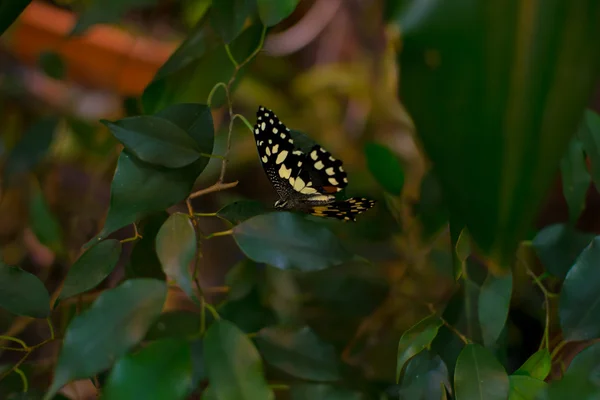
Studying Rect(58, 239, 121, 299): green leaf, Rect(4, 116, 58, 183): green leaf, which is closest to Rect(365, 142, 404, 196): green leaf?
Rect(58, 239, 121, 299): green leaf

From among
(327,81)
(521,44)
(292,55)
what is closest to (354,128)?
(327,81)

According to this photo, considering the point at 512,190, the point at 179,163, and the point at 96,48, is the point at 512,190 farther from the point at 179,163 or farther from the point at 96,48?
the point at 96,48

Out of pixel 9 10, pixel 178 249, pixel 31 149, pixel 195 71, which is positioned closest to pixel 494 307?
pixel 178 249

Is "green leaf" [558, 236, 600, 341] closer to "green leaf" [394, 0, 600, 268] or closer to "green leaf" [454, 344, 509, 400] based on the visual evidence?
"green leaf" [454, 344, 509, 400]

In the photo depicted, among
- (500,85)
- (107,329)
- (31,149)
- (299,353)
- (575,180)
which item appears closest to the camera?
(500,85)

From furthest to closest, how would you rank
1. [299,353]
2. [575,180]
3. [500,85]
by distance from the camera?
[575,180], [299,353], [500,85]

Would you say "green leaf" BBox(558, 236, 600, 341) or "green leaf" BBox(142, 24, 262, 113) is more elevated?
"green leaf" BBox(142, 24, 262, 113)

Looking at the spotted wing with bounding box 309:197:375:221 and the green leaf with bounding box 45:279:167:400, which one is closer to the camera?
the green leaf with bounding box 45:279:167:400

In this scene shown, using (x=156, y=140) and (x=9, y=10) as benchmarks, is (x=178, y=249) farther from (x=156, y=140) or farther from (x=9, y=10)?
(x=9, y=10)
